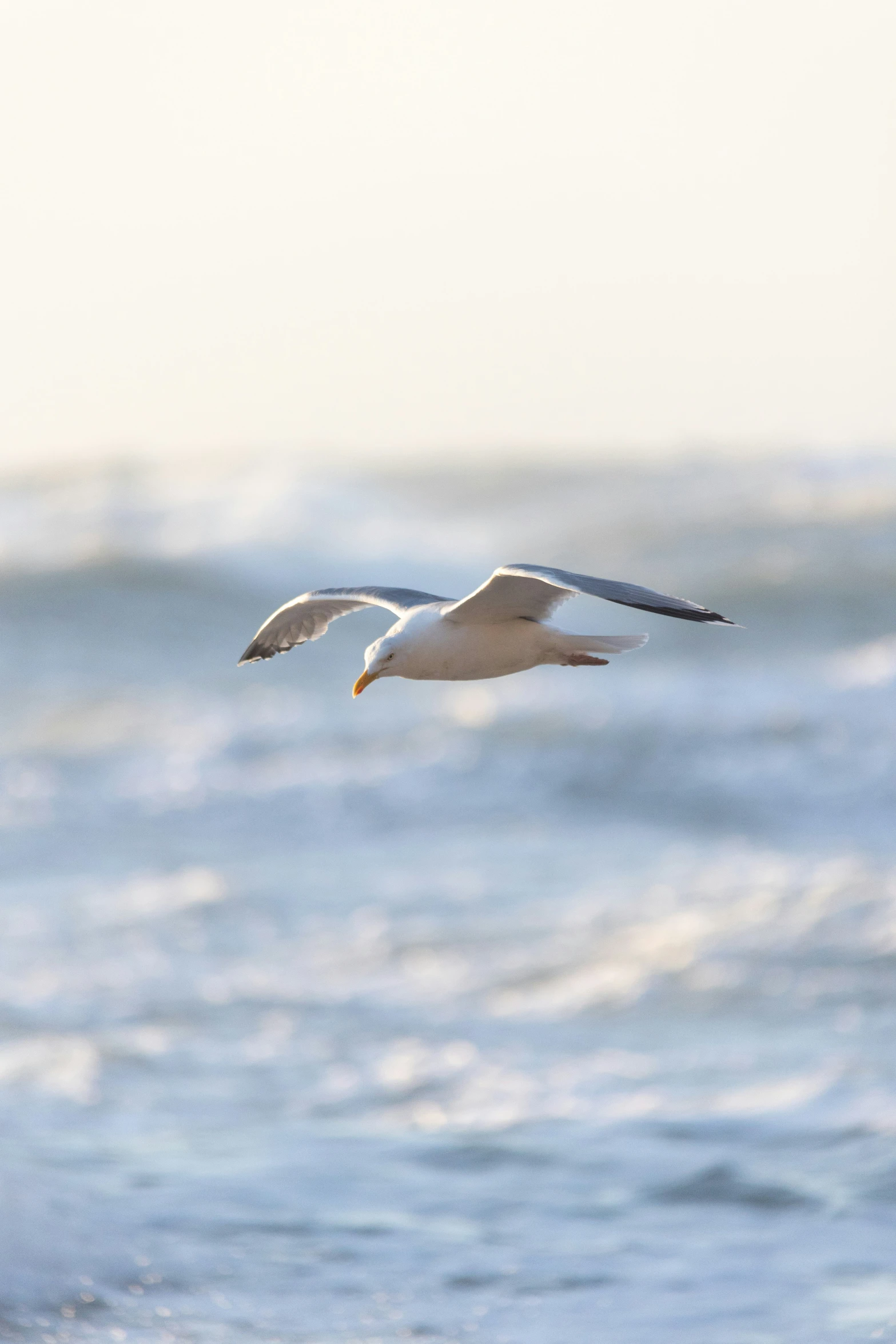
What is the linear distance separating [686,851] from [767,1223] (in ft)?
32.5

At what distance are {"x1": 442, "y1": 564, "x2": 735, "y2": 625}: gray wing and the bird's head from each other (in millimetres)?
157

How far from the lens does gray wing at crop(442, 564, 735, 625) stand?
4008 millimetres

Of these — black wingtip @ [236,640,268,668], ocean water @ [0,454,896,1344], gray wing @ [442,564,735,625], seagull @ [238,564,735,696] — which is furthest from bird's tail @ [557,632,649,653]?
ocean water @ [0,454,896,1344]

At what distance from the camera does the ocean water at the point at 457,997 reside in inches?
445

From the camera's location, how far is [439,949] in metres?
17.8

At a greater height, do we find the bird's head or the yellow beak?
the bird's head

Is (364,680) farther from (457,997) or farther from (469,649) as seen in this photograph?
(457,997)

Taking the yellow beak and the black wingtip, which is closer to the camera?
the yellow beak

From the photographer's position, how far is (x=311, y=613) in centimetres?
556

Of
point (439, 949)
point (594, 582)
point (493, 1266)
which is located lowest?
point (493, 1266)

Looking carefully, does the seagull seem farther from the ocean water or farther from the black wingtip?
the ocean water

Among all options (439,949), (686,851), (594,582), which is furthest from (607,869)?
(594,582)

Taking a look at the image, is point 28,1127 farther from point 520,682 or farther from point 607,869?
point 520,682

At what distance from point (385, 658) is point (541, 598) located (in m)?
0.46
